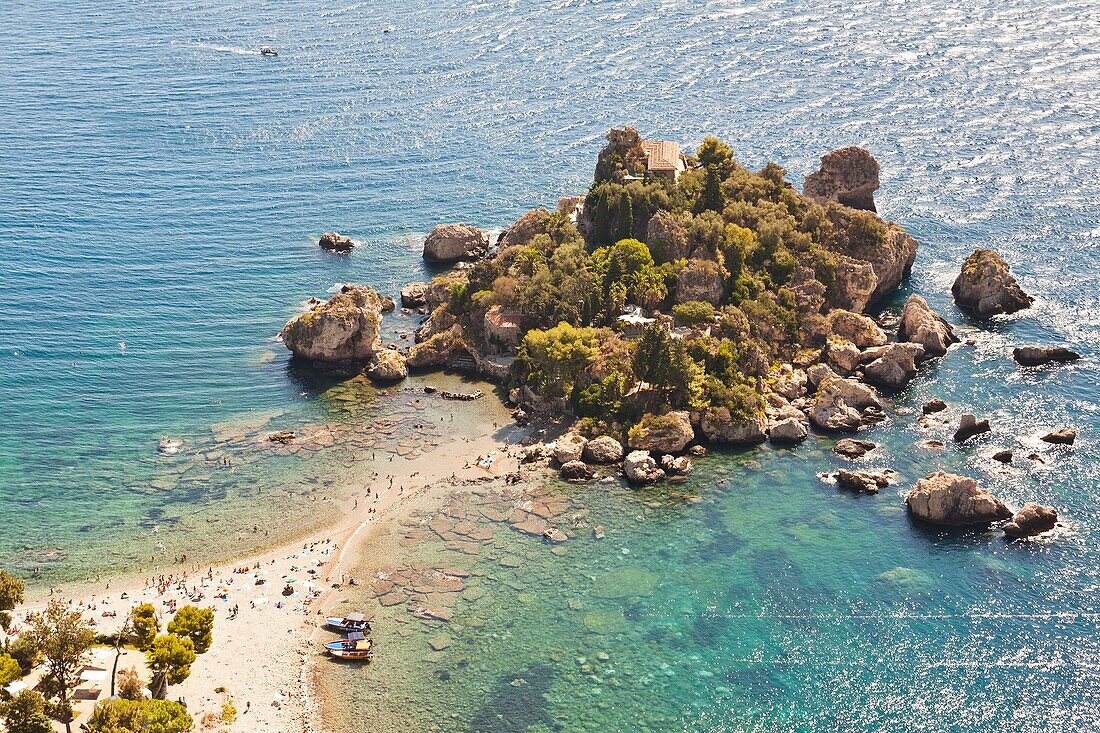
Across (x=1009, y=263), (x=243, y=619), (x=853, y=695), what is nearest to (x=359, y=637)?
(x=243, y=619)

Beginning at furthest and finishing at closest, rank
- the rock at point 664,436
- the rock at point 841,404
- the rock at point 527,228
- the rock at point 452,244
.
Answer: the rock at point 452,244 → the rock at point 527,228 → the rock at point 841,404 → the rock at point 664,436

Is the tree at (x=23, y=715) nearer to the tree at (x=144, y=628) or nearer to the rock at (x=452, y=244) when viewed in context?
the tree at (x=144, y=628)

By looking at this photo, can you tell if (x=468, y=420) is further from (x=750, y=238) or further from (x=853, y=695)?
(x=853, y=695)

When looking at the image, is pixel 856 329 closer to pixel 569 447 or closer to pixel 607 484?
pixel 607 484

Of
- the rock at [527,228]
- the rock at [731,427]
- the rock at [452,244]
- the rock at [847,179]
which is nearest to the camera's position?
the rock at [731,427]

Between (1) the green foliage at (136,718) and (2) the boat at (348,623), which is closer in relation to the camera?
(1) the green foliage at (136,718)

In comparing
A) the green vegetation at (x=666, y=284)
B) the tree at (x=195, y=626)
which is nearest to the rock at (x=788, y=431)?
the green vegetation at (x=666, y=284)
